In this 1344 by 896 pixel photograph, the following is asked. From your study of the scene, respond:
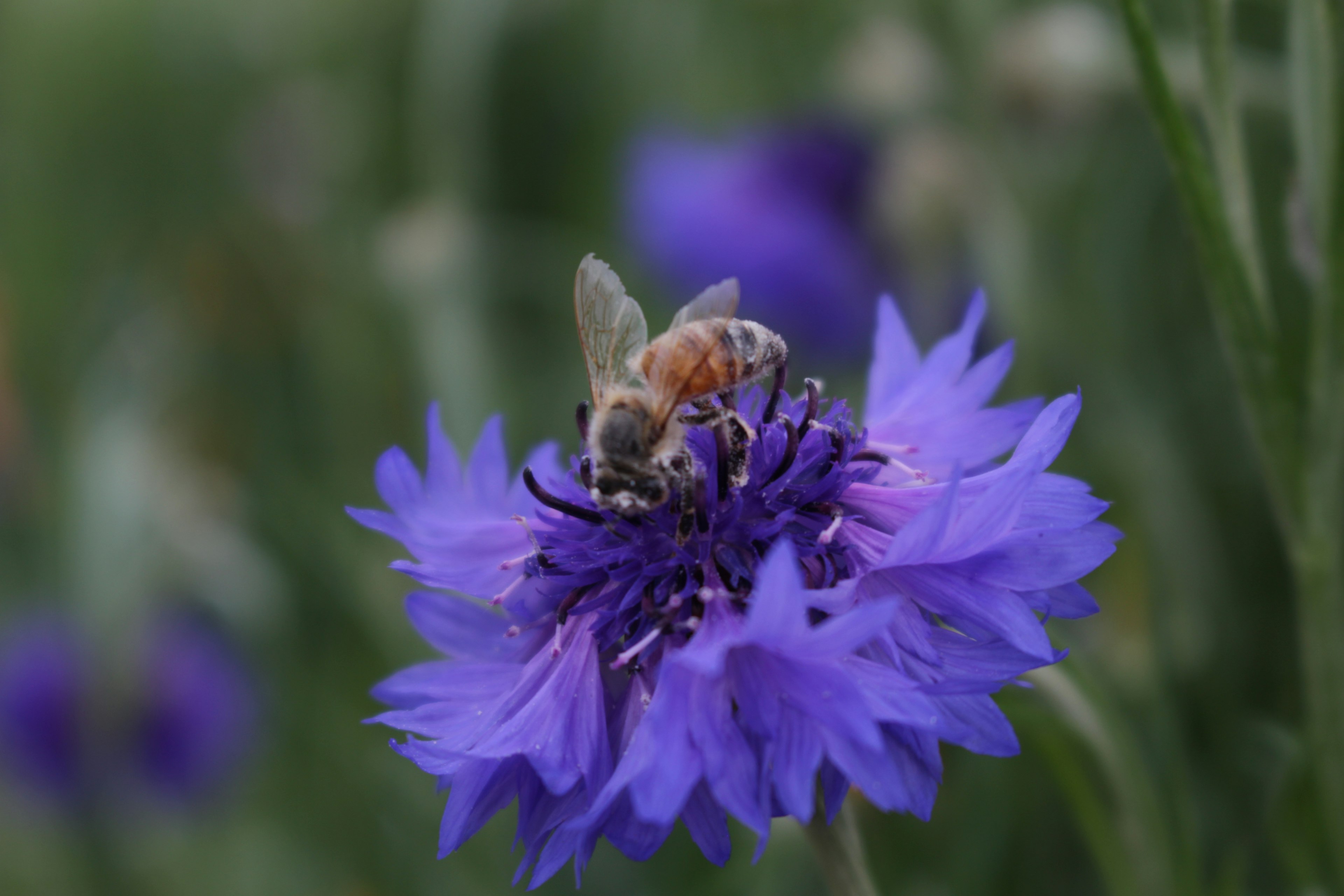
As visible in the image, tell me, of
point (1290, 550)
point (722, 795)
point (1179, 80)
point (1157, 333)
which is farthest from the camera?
point (1157, 333)

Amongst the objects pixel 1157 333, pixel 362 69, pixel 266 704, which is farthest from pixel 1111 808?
pixel 362 69

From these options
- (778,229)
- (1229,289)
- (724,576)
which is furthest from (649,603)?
(778,229)

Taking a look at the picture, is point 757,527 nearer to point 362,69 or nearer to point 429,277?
point 429,277

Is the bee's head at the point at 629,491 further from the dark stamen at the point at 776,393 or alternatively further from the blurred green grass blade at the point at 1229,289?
the blurred green grass blade at the point at 1229,289

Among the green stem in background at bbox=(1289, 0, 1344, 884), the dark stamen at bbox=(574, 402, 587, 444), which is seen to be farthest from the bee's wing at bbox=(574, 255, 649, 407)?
the green stem in background at bbox=(1289, 0, 1344, 884)

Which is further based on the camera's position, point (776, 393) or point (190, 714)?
point (190, 714)

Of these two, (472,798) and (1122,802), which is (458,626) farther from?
(1122,802)
